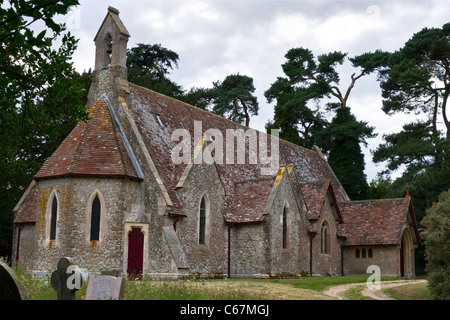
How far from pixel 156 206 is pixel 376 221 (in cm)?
1807

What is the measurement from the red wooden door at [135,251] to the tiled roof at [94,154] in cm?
253

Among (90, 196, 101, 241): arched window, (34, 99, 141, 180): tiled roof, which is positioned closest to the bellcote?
(34, 99, 141, 180): tiled roof

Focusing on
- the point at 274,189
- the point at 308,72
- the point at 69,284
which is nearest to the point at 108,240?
the point at 274,189

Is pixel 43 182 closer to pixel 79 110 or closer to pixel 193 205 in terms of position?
pixel 193 205

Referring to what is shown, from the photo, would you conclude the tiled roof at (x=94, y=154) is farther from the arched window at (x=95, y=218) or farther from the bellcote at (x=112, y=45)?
the bellcote at (x=112, y=45)

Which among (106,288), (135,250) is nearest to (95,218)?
(135,250)

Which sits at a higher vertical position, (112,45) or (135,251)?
(112,45)

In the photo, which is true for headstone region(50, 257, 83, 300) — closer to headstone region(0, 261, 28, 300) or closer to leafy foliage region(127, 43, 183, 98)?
headstone region(0, 261, 28, 300)

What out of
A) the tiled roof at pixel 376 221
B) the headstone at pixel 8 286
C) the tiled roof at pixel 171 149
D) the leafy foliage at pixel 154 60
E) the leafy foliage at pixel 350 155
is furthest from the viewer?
the leafy foliage at pixel 154 60

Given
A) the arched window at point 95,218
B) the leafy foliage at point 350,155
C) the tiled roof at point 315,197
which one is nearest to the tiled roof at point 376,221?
the tiled roof at point 315,197

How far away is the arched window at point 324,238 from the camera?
33.7m

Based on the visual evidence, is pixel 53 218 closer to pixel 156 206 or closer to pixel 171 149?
pixel 156 206

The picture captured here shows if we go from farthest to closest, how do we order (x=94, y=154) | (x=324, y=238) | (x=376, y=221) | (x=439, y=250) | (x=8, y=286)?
(x=376, y=221)
(x=324, y=238)
(x=94, y=154)
(x=439, y=250)
(x=8, y=286)

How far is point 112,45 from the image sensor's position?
2800cm
